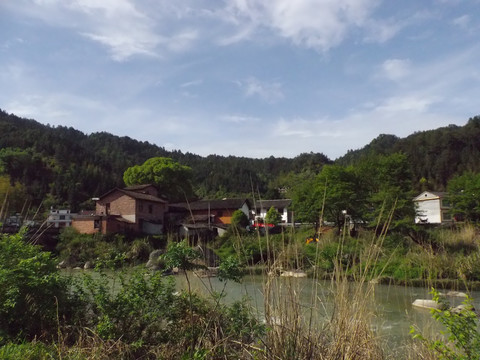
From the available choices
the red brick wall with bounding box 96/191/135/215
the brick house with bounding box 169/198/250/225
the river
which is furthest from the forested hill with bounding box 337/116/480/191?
the river

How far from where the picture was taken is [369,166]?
23000 millimetres

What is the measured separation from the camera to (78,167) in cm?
4419

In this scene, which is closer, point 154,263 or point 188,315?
point 188,315

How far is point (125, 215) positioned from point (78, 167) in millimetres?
21314

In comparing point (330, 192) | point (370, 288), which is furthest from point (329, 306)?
point (330, 192)

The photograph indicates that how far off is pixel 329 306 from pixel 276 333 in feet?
2.58

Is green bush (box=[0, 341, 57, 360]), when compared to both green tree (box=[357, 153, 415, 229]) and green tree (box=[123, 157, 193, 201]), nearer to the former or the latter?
green tree (box=[357, 153, 415, 229])

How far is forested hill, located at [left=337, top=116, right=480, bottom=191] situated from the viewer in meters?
44.3

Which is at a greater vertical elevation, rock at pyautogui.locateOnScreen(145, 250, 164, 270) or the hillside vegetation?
the hillside vegetation

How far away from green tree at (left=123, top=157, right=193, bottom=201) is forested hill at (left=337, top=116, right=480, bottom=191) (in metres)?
19.7

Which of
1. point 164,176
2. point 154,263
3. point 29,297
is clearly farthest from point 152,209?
point 29,297

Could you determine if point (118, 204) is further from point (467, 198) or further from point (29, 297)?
point (29, 297)

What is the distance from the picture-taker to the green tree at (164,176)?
3262cm

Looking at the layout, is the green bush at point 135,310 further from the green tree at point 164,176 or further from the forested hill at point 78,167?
the green tree at point 164,176
